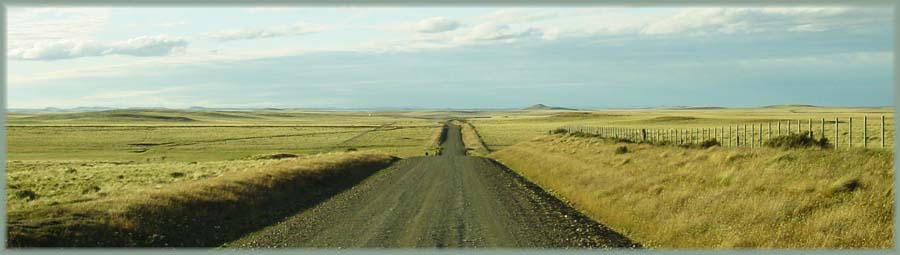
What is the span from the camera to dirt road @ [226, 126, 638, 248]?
43.2 ft

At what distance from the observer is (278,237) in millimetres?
14000

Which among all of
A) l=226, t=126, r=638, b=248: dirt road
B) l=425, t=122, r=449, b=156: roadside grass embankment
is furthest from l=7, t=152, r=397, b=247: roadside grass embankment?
l=425, t=122, r=449, b=156: roadside grass embankment

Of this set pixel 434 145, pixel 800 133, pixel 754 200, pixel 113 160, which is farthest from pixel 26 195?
pixel 434 145

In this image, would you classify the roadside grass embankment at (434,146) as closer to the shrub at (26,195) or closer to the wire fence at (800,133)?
the wire fence at (800,133)

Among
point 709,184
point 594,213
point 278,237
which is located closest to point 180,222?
point 278,237

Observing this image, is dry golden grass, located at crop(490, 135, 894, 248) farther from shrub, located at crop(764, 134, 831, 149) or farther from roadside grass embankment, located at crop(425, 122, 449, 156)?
roadside grass embankment, located at crop(425, 122, 449, 156)

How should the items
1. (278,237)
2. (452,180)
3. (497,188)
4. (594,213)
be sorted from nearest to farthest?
(278,237) → (594,213) → (497,188) → (452,180)

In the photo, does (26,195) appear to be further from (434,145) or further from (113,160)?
(434,145)

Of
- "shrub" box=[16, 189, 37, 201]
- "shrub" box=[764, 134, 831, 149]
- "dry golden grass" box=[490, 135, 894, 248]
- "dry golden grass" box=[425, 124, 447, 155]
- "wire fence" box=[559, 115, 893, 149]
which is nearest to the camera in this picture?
"dry golden grass" box=[490, 135, 894, 248]

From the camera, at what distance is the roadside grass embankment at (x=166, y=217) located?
528 inches

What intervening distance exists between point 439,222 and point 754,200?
6454 millimetres

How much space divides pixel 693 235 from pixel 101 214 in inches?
462

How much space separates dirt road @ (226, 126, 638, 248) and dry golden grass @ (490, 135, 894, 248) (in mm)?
990

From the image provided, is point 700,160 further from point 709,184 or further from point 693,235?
point 693,235
